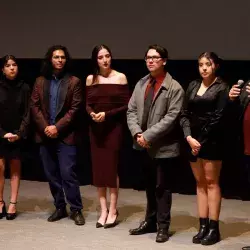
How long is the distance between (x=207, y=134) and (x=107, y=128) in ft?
2.95

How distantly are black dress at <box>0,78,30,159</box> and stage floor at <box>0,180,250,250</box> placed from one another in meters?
0.60

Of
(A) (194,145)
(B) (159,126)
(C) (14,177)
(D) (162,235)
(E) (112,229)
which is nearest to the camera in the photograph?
(A) (194,145)

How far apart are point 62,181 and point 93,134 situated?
1.63 feet

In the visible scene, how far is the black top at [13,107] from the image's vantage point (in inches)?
185

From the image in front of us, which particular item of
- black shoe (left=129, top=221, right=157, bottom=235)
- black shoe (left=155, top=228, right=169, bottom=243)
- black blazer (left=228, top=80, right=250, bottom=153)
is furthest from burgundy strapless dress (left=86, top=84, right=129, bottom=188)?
black blazer (left=228, top=80, right=250, bottom=153)

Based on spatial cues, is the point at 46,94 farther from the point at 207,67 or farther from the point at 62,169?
the point at 207,67

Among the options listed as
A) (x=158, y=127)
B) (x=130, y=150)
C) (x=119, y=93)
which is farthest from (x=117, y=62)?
(x=158, y=127)

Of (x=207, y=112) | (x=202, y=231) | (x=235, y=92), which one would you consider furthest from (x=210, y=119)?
(x=202, y=231)

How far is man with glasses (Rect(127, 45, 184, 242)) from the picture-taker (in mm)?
4113

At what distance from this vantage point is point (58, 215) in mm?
4762

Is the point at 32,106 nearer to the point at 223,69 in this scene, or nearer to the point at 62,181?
the point at 62,181

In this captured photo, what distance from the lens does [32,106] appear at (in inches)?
184

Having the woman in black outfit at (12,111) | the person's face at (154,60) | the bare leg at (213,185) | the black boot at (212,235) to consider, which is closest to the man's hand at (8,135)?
the woman in black outfit at (12,111)

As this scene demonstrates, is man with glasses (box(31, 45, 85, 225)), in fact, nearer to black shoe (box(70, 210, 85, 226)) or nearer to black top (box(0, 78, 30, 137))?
black shoe (box(70, 210, 85, 226))
